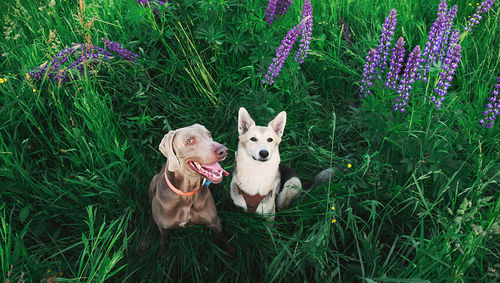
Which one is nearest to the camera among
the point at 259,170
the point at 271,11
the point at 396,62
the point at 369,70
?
the point at 259,170

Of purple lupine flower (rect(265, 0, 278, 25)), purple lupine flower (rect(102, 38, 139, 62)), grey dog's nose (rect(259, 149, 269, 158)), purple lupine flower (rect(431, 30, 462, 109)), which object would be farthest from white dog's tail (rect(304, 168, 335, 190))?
purple lupine flower (rect(102, 38, 139, 62))

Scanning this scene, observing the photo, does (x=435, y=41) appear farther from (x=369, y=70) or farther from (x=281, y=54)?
(x=281, y=54)

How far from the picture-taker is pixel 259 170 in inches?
89.8

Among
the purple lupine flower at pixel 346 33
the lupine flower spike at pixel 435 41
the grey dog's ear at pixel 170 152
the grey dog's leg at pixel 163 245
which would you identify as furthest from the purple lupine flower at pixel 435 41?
the grey dog's leg at pixel 163 245

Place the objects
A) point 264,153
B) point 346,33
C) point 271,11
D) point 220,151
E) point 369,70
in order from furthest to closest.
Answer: point 346,33, point 271,11, point 369,70, point 264,153, point 220,151

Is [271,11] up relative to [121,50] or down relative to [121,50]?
up

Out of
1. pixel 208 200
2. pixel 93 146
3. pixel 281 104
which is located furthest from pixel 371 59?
pixel 93 146

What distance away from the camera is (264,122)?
2.78 meters

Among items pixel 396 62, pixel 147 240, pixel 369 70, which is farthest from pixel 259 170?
pixel 396 62

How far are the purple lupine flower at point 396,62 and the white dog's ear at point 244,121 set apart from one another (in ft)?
3.80

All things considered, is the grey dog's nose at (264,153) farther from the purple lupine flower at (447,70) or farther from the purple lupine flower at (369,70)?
the purple lupine flower at (447,70)

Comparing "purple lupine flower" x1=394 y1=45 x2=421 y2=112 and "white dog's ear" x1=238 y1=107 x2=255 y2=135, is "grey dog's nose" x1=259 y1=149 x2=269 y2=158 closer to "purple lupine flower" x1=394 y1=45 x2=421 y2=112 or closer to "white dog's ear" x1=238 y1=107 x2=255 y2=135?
"white dog's ear" x1=238 y1=107 x2=255 y2=135

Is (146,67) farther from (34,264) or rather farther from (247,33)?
(34,264)

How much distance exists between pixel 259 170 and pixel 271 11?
1571 millimetres
